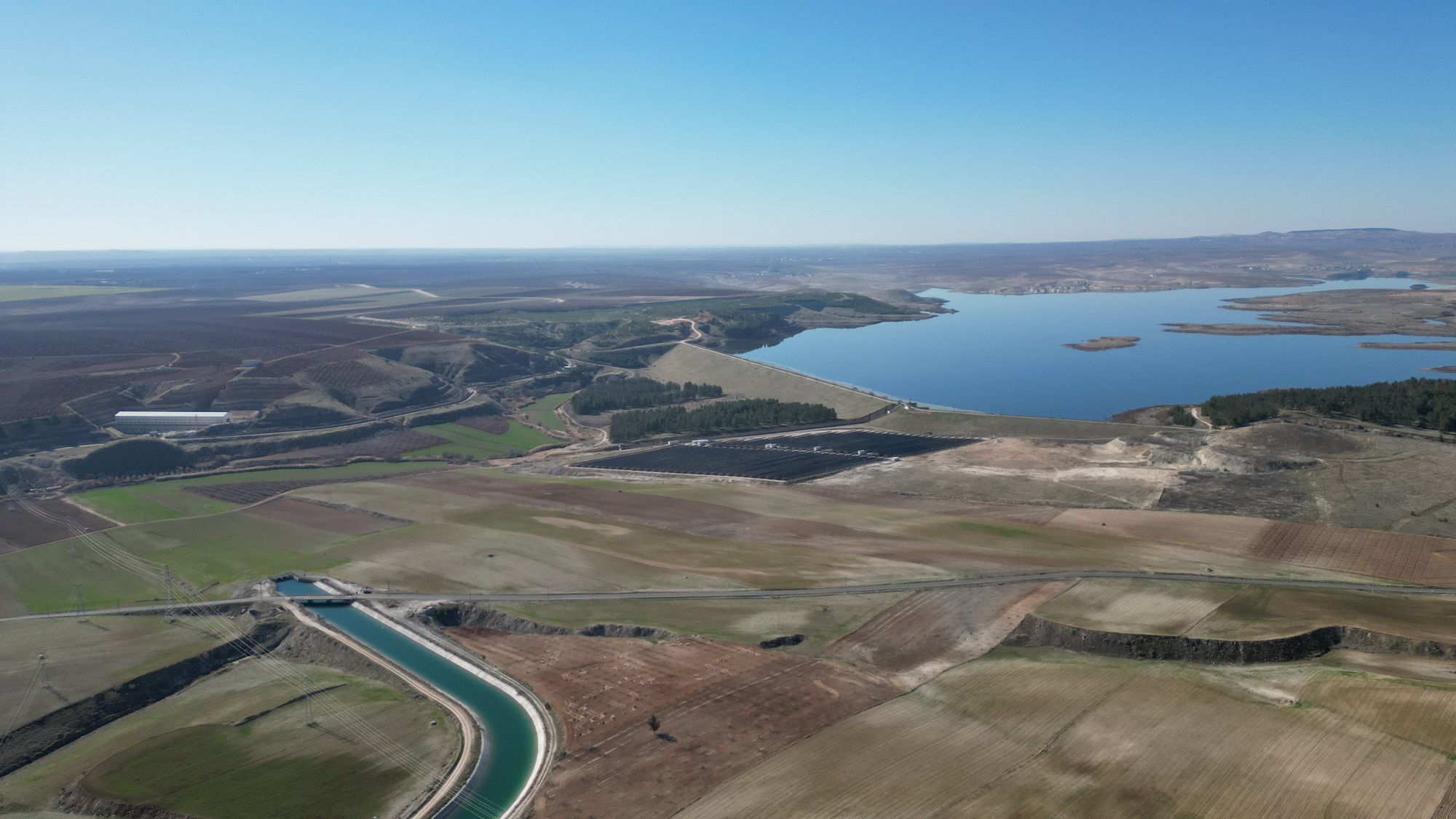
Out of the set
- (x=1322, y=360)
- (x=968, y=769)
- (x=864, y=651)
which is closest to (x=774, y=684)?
(x=864, y=651)

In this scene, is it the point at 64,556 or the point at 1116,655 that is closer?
the point at 1116,655

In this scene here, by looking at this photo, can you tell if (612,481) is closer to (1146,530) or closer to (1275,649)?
(1146,530)

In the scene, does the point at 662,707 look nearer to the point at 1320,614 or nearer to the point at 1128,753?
the point at 1128,753

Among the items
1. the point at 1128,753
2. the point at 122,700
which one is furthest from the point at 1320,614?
the point at 122,700

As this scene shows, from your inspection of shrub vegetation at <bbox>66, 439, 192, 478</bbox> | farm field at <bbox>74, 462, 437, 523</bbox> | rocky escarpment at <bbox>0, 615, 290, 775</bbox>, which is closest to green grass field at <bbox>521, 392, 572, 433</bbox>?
farm field at <bbox>74, 462, 437, 523</bbox>

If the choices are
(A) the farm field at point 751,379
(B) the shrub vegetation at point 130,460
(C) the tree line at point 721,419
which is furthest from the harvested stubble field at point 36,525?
(A) the farm field at point 751,379

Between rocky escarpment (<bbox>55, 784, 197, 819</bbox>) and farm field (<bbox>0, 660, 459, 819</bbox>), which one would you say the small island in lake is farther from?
rocky escarpment (<bbox>55, 784, 197, 819</bbox>)

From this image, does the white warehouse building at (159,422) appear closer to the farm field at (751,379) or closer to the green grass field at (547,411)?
the green grass field at (547,411)
